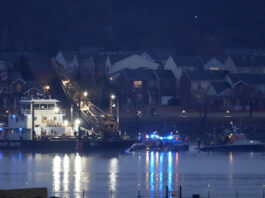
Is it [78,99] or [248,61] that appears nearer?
[78,99]

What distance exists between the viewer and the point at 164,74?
71812 millimetres

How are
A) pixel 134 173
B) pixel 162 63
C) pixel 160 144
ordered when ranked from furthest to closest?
pixel 162 63 → pixel 160 144 → pixel 134 173

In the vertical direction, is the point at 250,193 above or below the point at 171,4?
below

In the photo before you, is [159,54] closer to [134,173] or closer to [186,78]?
[186,78]

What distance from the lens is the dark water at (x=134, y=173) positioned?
33.1 metres

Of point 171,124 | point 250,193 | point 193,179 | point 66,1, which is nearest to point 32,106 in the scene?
point 171,124

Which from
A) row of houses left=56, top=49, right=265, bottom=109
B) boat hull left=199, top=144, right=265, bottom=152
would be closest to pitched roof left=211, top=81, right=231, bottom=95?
row of houses left=56, top=49, right=265, bottom=109

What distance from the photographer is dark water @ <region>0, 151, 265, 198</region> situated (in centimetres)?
3312

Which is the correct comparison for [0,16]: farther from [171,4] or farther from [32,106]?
[32,106]

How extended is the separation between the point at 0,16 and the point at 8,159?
A: 68.2 m

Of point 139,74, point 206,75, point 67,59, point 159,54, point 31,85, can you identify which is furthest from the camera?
point 159,54

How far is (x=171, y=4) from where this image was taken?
132 m

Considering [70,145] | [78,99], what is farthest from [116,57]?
[70,145]

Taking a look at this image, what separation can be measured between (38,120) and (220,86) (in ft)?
60.3
